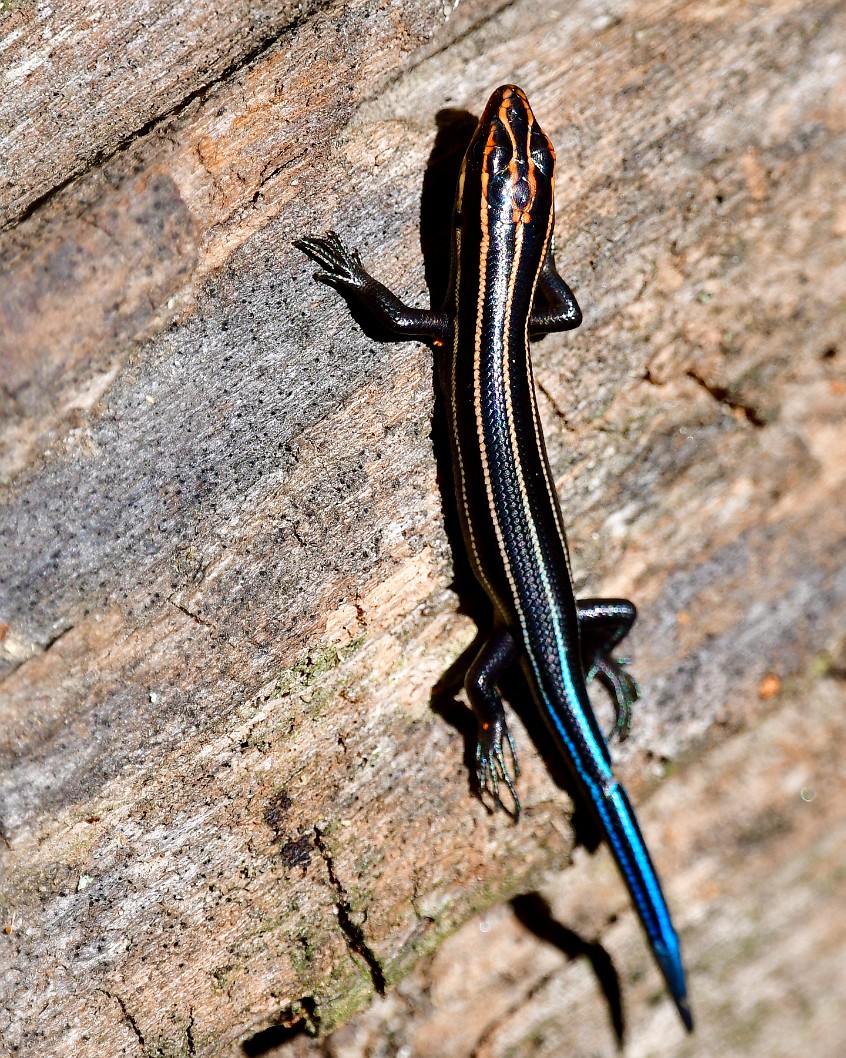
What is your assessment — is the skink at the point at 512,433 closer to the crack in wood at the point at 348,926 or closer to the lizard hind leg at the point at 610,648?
the lizard hind leg at the point at 610,648

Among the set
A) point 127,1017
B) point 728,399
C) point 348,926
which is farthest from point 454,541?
point 127,1017

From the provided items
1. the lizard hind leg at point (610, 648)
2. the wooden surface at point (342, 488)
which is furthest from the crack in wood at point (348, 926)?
the lizard hind leg at point (610, 648)

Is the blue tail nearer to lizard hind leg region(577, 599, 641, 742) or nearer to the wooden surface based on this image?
the wooden surface

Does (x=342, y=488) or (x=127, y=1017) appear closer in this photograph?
(x=127, y=1017)

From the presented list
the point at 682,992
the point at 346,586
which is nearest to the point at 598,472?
the point at 346,586

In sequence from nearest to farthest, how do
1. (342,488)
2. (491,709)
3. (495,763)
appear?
(342,488)
(491,709)
(495,763)

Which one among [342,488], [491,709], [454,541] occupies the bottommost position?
[491,709]

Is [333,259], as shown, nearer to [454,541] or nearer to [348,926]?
[454,541]
